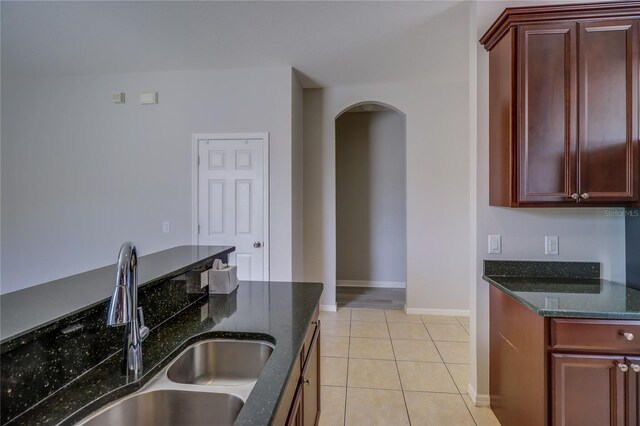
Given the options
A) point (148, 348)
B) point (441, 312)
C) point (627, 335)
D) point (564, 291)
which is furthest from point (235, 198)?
point (627, 335)

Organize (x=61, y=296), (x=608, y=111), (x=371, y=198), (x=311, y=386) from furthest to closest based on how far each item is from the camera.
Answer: (x=371, y=198), (x=608, y=111), (x=311, y=386), (x=61, y=296)

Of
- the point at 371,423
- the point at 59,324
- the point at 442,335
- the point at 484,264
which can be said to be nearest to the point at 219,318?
the point at 59,324

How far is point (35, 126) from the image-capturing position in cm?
371

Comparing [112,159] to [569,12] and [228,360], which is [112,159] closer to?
[228,360]

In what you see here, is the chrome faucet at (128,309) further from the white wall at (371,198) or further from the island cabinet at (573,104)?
the white wall at (371,198)

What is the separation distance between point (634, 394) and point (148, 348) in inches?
82.8

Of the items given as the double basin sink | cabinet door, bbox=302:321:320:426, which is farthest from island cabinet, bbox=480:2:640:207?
the double basin sink

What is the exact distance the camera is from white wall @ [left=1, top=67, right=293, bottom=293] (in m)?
3.46

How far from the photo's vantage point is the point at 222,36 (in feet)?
9.29

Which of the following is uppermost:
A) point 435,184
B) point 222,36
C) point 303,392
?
point 222,36

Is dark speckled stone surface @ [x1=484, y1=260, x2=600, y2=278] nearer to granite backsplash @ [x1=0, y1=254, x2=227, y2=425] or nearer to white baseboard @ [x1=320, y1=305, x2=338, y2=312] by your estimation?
granite backsplash @ [x1=0, y1=254, x2=227, y2=425]

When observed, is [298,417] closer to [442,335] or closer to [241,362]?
[241,362]

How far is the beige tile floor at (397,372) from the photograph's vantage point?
6.84 feet

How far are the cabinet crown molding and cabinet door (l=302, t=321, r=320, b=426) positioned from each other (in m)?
2.14
